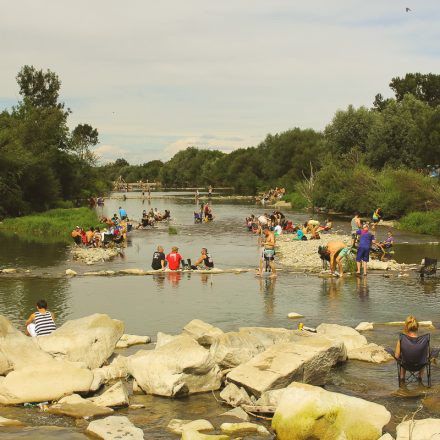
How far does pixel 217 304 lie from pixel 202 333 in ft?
19.1

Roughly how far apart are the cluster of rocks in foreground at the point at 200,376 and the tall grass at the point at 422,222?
113 feet

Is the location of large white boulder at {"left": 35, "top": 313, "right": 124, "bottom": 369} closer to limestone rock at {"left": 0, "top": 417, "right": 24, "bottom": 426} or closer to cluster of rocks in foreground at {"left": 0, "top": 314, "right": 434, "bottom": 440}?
cluster of rocks in foreground at {"left": 0, "top": 314, "right": 434, "bottom": 440}

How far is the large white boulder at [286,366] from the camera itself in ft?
40.4

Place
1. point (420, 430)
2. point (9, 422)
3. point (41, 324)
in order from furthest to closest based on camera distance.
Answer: point (41, 324) < point (9, 422) < point (420, 430)

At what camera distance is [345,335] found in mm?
16094

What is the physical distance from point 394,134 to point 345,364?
65.6 meters

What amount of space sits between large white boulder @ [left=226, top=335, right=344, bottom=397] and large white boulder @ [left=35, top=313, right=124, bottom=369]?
3298 millimetres

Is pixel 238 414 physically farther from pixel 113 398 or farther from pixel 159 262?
pixel 159 262

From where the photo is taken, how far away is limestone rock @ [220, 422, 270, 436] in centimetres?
1091

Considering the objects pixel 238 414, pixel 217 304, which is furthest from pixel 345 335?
pixel 217 304

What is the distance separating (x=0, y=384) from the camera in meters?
12.7

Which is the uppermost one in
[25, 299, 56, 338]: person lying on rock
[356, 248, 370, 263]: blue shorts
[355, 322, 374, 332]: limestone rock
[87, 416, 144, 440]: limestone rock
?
[356, 248, 370, 263]: blue shorts

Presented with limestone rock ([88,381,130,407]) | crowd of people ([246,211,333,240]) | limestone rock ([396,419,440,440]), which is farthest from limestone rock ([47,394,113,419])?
crowd of people ([246,211,333,240])

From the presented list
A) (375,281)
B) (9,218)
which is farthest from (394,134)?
(375,281)
